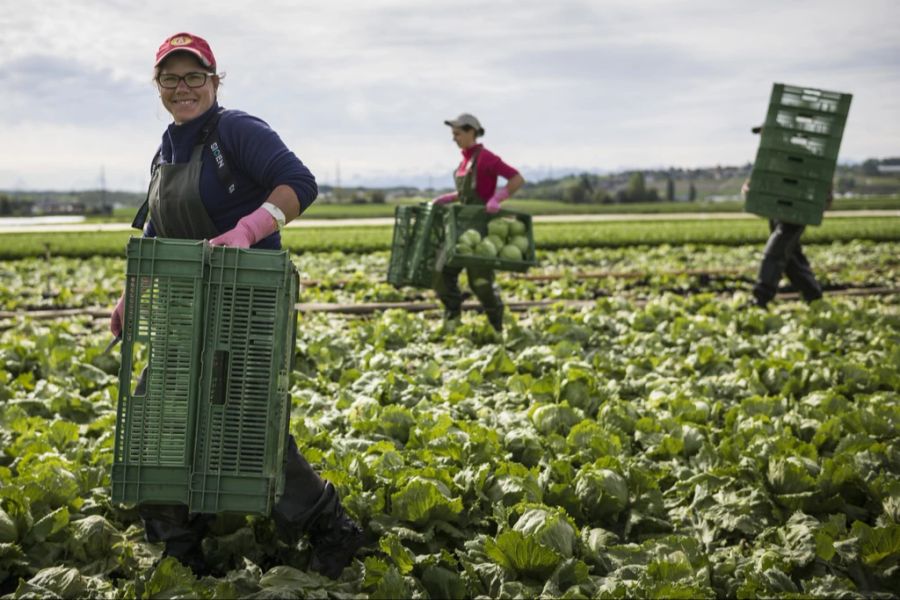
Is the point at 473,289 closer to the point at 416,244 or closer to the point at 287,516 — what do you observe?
the point at 416,244

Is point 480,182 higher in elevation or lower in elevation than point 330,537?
higher

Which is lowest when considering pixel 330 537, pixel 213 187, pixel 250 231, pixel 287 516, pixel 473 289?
pixel 330 537

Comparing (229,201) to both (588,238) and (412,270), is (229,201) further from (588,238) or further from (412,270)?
(588,238)

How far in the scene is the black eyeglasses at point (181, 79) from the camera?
3.09 m

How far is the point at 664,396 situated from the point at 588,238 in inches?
629

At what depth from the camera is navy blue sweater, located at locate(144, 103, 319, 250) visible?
10.1 ft

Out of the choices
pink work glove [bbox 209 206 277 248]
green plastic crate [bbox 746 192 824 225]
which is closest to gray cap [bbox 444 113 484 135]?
green plastic crate [bbox 746 192 824 225]

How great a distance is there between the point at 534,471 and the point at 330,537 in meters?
1.08

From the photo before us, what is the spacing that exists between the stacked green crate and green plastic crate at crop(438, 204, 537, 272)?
3109 mm

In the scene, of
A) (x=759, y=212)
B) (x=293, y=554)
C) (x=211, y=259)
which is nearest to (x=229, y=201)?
(x=211, y=259)

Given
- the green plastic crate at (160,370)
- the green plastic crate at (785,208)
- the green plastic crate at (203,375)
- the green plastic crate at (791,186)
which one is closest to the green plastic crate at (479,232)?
the green plastic crate at (785,208)

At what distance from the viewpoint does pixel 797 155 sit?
369 inches

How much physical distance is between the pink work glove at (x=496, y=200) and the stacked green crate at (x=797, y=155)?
129 inches

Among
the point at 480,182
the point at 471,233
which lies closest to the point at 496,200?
the point at 480,182
